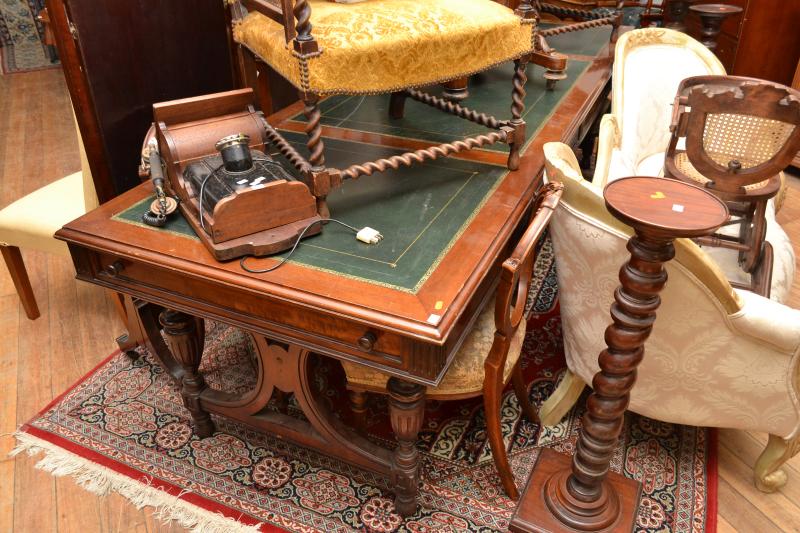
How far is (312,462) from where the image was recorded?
179 cm

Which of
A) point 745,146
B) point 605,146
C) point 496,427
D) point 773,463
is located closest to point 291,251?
point 496,427

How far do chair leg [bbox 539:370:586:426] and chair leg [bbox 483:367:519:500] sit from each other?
0.26 m

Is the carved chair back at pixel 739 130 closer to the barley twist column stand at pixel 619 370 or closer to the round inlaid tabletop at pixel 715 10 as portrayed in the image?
the barley twist column stand at pixel 619 370

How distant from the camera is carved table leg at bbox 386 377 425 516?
4.57ft

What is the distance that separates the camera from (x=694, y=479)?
175 cm

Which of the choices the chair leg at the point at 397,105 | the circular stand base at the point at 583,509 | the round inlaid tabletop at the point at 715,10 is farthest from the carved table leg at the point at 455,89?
the round inlaid tabletop at the point at 715,10

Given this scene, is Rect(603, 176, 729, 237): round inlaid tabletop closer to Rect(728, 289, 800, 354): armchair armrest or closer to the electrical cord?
Rect(728, 289, 800, 354): armchair armrest

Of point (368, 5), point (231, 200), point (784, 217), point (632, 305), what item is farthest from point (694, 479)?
point (784, 217)

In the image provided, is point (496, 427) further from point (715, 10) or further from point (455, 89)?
point (715, 10)

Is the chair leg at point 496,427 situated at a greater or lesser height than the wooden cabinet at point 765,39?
lesser

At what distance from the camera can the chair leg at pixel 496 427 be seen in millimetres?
1479

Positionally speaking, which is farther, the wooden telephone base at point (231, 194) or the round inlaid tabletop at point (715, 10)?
the round inlaid tabletop at point (715, 10)

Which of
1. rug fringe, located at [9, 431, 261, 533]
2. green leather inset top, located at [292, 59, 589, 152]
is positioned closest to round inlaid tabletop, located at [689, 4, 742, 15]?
green leather inset top, located at [292, 59, 589, 152]

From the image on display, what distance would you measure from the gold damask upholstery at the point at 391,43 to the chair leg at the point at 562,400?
3.19 ft
